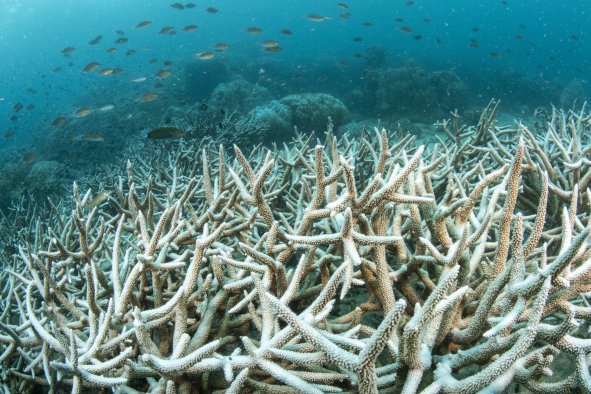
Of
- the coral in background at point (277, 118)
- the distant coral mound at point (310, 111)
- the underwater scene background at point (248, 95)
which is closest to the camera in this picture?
the underwater scene background at point (248, 95)

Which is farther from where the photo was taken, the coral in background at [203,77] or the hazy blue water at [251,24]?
the hazy blue water at [251,24]

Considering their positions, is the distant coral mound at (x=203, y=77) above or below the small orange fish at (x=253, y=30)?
below

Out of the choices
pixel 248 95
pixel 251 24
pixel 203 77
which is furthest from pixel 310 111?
pixel 251 24

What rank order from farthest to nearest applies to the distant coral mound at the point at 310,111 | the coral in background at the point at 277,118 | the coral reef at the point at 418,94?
the coral reef at the point at 418,94 < the distant coral mound at the point at 310,111 < the coral in background at the point at 277,118

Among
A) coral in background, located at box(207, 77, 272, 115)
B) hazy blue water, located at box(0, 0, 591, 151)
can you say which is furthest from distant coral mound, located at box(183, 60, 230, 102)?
hazy blue water, located at box(0, 0, 591, 151)

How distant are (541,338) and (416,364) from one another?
0.49m

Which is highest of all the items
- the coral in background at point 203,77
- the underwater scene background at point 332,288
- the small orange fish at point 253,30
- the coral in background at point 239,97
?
the underwater scene background at point 332,288

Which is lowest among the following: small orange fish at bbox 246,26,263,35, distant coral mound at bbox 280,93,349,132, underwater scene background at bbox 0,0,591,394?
distant coral mound at bbox 280,93,349,132

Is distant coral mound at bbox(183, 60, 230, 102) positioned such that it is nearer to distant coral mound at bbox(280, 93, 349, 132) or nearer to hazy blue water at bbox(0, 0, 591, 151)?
distant coral mound at bbox(280, 93, 349, 132)

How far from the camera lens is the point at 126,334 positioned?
5.60ft

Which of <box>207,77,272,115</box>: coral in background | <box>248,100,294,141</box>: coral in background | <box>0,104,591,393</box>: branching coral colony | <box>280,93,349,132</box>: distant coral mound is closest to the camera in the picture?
<box>0,104,591,393</box>: branching coral colony

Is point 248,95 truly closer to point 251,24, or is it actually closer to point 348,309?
point 348,309

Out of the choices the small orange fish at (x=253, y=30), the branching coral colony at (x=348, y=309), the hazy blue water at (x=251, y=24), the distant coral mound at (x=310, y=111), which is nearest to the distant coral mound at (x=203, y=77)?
the small orange fish at (x=253, y=30)

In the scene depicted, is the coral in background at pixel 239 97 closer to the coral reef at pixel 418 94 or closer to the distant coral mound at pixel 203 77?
the distant coral mound at pixel 203 77
